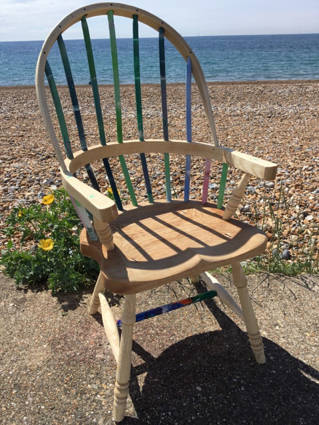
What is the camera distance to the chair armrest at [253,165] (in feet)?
5.15

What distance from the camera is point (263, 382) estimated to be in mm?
1825

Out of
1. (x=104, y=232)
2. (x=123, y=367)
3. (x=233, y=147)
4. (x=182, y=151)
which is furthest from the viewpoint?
(x=233, y=147)

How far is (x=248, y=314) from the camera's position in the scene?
1.85 meters

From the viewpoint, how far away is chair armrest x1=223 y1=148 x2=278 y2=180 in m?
1.57

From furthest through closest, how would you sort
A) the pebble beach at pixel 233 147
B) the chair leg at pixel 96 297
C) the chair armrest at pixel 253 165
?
1. the pebble beach at pixel 233 147
2. the chair leg at pixel 96 297
3. the chair armrest at pixel 253 165

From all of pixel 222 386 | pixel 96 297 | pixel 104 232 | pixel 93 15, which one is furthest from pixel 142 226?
pixel 93 15

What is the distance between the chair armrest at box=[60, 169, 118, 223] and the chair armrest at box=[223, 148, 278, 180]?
67 cm

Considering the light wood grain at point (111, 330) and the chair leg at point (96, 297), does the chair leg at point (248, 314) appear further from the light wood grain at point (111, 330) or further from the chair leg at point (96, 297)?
the chair leg at point (96, 297)

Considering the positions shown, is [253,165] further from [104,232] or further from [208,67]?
[208,67]

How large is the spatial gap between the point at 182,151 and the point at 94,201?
2.92 feet

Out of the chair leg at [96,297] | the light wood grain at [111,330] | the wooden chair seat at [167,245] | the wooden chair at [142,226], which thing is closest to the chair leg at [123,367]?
the wooden chair at [142,226]

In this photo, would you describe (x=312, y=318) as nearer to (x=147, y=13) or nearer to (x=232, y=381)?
(x=232, y=381)

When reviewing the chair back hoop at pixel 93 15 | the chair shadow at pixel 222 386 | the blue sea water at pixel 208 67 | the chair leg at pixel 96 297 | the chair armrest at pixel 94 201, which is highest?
the blue sea water at pixel 208 67

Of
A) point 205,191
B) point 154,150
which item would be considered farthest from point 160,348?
point 154,150
